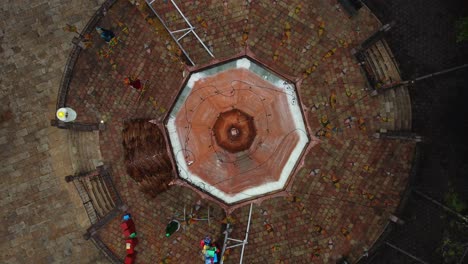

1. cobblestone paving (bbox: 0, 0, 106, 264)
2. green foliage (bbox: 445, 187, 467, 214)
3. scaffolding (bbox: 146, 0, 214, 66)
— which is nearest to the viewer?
scaffolding (bbox: 146, 0, 214, 66)

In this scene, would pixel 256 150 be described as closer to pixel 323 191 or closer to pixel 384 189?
pixel 323 191

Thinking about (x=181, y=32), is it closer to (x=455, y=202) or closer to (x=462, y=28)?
(x=462, y=28)

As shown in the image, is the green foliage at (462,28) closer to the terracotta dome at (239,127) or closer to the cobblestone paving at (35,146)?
the terracotta dome at (239,127)

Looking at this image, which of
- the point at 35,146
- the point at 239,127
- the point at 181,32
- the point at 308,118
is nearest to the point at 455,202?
the point at 308,118

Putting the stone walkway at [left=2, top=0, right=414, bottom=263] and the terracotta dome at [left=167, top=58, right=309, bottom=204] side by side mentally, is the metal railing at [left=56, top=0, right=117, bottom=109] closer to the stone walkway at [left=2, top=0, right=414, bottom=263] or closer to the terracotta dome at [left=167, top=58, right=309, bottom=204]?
the stone walkway at [left=2, top=0, right=414, bottom=263]

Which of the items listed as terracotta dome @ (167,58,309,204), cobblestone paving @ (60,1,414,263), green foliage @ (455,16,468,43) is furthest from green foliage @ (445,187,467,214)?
terracotta dome @ (167,58,309,204)
